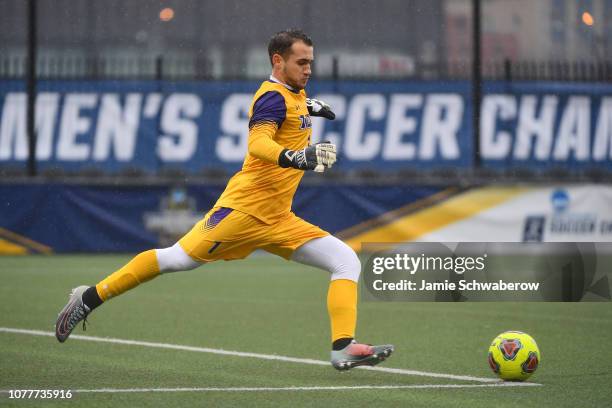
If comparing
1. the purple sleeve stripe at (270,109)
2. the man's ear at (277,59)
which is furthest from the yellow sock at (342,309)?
the man's ear at (277,59)

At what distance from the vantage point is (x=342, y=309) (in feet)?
25.8

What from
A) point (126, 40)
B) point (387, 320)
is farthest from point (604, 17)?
point (387, 320)

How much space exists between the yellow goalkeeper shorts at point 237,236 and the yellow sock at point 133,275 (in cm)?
25

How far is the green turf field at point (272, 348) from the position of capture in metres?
7.03

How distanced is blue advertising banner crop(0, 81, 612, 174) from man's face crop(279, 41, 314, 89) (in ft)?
43.5

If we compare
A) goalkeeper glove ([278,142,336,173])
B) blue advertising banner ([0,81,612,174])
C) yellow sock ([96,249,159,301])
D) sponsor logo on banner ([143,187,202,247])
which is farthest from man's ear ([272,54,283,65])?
blue advertising banner ([0,81,612,174])

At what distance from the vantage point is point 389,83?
2172 cm

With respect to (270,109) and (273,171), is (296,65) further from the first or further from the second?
(273,171)

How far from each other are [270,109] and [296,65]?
1.37ft

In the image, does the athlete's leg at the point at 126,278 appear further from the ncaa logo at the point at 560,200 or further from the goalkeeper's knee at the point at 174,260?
the ncaa logo at the point at 560,200

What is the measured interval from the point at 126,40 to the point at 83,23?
94cm

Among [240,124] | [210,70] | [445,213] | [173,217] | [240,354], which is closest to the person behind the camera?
[240,354]

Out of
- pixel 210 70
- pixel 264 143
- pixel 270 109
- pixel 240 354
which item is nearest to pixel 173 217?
pixel 210 70

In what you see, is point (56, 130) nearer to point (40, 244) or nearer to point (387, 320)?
point (40, 244)
